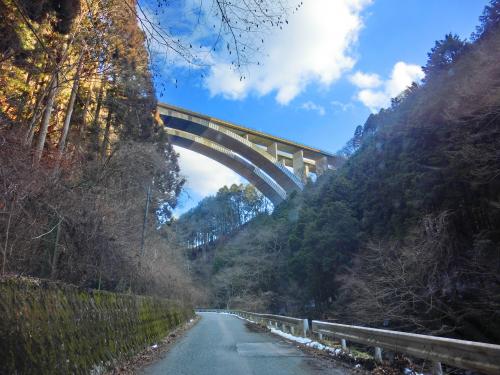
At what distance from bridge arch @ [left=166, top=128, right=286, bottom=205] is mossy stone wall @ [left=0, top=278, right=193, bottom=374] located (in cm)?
5009

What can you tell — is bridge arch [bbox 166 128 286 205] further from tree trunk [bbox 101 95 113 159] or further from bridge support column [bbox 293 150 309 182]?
tree trunk [bbox 101 95 113 159]

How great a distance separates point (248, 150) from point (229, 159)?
335cm

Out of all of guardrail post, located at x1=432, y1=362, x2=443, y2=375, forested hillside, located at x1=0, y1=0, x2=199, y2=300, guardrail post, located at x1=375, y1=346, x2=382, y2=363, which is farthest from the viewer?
forested hillside, located at x1=0, y1=0, x2=199, y2=300

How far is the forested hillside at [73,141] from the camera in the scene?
9.98 m

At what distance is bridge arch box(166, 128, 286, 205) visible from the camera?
61.4 m

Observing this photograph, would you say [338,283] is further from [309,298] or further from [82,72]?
[82,72]

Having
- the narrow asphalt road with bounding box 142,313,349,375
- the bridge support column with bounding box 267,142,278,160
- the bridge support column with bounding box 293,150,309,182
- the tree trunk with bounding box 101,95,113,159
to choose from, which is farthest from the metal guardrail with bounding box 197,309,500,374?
the bridge support column with bounding box 293,150,309,182

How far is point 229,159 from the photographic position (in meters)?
66.3

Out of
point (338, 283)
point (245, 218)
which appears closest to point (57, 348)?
point (338, 283)

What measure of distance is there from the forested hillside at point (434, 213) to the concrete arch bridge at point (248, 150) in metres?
30.4

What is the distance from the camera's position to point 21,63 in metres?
12.8

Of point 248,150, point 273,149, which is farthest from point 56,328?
point 273,149

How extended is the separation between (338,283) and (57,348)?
29.5 m

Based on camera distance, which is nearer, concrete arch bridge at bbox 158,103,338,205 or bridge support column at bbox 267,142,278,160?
concrete arch bridge at bbox 158,103,338,205
